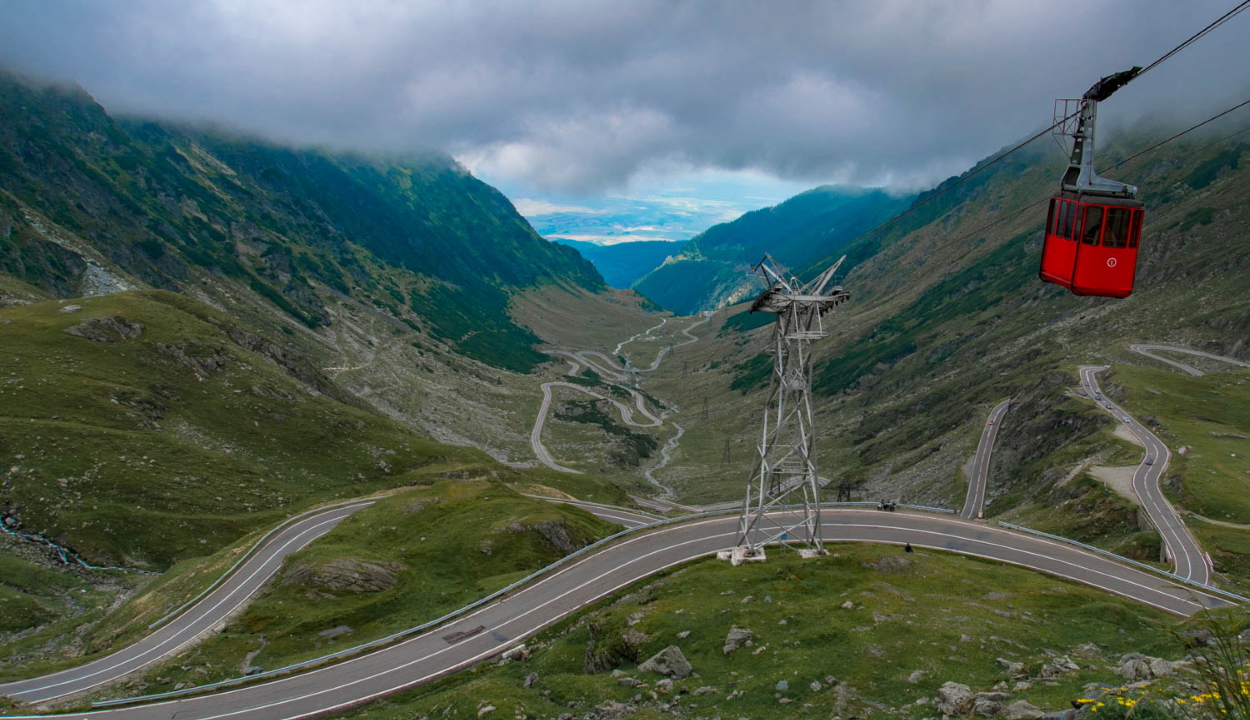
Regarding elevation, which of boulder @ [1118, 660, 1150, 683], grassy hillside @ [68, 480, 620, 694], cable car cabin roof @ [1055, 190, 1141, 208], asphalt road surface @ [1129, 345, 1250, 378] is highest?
cable car cabin roof @ [1055, 190, 1141, 208]

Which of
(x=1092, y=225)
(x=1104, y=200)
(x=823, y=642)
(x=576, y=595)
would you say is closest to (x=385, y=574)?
(x=576, y=595)

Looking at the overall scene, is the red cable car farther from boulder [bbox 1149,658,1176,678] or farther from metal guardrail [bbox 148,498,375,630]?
metal guardrail [bbox 148,498,375,630]

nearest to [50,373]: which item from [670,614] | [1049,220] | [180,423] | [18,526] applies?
[180,423]

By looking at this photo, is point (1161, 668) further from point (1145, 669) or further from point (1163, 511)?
point (1163, 511)

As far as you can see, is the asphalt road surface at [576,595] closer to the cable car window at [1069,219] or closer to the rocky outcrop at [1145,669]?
the rocky outcrop at [1145,669]

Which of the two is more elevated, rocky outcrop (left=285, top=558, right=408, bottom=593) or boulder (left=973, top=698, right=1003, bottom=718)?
boulder (left=973, top=698, right=1003, bottom=718)

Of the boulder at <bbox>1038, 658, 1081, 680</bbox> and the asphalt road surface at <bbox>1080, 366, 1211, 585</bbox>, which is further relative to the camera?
the asphalt road surface at <bbox>1080, 366, 1211, 585</bbox>

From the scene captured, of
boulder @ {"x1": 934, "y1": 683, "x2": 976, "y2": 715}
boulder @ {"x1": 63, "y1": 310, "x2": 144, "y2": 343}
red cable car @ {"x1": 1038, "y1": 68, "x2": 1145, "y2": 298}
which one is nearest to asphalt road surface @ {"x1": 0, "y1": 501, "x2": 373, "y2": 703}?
boulder @ {"x1": 934, "y1": 683, "x2": 976, "y2": 715}

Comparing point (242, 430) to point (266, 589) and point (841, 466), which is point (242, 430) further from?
point (841, 466)
